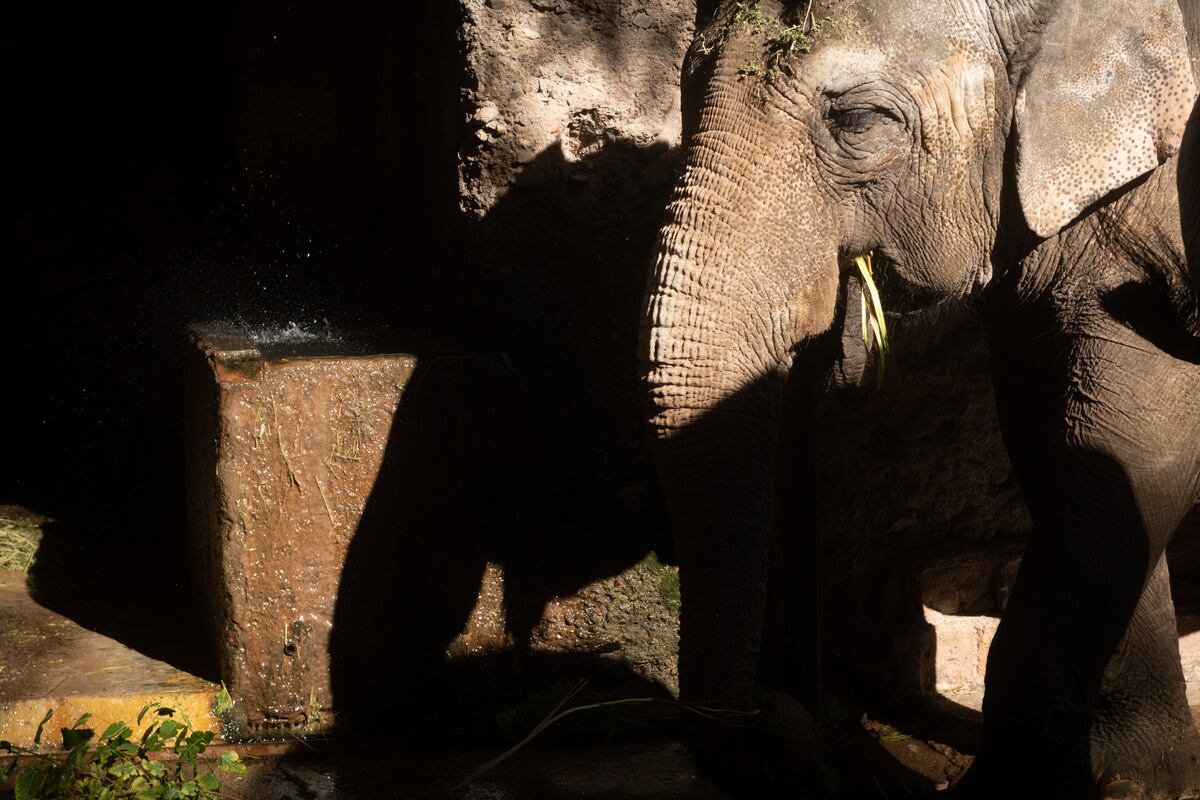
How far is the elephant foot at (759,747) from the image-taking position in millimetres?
3129

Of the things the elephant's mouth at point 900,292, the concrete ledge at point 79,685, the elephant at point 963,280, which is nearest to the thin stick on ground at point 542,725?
the elephant at point 963,280

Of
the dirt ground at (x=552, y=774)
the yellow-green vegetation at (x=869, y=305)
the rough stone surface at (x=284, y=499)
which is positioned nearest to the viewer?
the yellow-green vegetation at (x=869, y=305)

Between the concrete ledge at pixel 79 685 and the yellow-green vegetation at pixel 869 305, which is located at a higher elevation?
the yellow-green vegetation at pixel 869 305

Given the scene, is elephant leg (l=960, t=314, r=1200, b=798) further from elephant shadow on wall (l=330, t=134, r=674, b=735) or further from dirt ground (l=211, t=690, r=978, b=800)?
elephant shadow on wall (l=330, t=134, r=674, b=735)

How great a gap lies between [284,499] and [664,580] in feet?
3.90

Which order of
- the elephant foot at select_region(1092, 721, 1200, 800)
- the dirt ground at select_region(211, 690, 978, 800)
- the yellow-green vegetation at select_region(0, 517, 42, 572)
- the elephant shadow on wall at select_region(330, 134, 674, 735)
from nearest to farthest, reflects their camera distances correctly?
the dirt ground at select_region(211, 690, 978, 800) < the elephant shadow on wall at select_region(330, 134, 674, 735) < the elephant foot at select_region(1092, 721, 1200, 800) < the yellow-green vegetation at select_region(0, 517, 42, 572)

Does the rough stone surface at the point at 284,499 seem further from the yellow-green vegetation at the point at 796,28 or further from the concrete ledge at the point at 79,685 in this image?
the yellow-green vegetation at the point at 796,28

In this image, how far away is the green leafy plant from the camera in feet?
10.8

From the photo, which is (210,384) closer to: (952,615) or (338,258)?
(338,258)

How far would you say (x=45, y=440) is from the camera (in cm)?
609

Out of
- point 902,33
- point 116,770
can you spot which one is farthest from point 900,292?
point 116,770

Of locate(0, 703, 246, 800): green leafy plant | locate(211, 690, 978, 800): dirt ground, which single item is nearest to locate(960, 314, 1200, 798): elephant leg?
locate(211, 690, 978, 800): dirt ground

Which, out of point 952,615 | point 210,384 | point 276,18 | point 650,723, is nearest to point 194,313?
point 276,18

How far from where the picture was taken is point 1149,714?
425 cm
